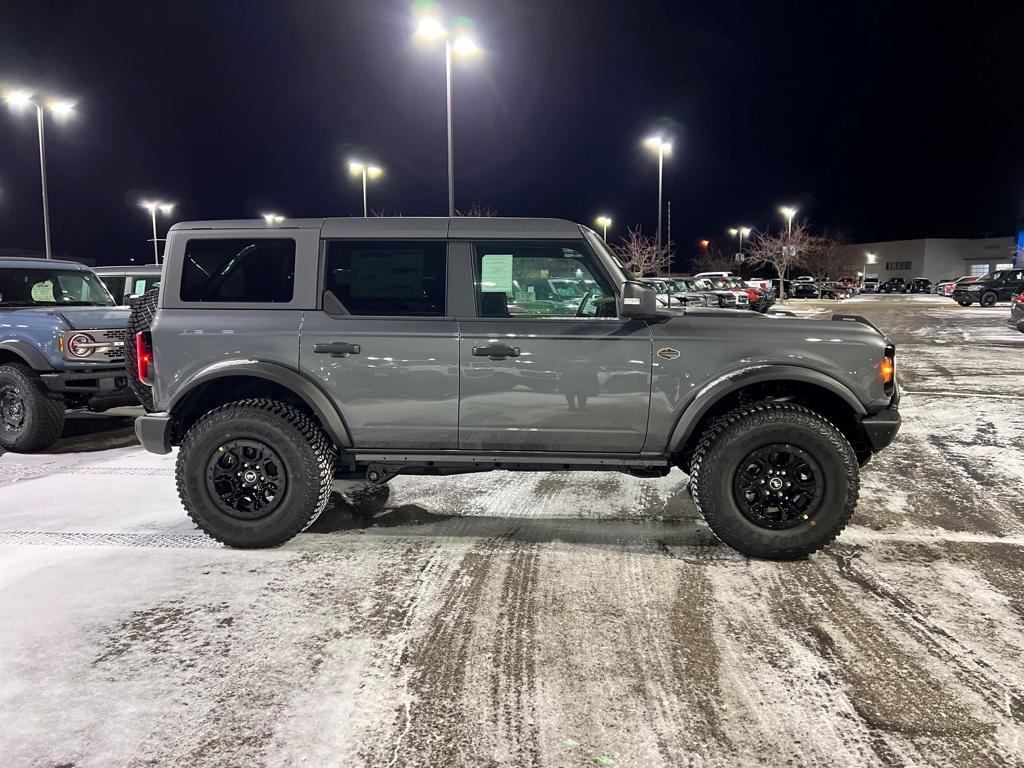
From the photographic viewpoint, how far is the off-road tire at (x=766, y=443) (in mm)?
4289

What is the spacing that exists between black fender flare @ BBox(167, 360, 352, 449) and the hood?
3680 millimetres

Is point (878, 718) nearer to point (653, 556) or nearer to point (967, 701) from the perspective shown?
point (967, 701)

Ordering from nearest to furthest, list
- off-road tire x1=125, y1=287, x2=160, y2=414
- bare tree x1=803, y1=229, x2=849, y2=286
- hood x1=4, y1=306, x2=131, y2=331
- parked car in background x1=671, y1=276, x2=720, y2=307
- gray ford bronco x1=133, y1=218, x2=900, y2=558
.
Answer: gray ford bronco x1=133, y1=218, x2=900, y2=558 → off-road tire x1=125, y1=287, x2=160, y2=414 → hood x1=4, y1=306, x2=131, y2=331 → parked car in background x1=671, y1=276, x2=720, y2=307 → bare tree x1=803, y1=229, x2=849, y2=286

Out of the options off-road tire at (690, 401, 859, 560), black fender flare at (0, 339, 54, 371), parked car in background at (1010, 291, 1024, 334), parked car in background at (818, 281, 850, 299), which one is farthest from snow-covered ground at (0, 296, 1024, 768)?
parked car in background at (818, 281, 850, 299)

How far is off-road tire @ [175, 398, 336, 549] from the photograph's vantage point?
449 cm

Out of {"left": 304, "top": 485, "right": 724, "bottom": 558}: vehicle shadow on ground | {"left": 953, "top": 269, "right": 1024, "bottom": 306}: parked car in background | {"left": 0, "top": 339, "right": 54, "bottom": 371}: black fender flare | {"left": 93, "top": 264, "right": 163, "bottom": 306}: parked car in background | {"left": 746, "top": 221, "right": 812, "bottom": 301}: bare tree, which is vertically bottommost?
{"left": 304, "top": 485, "right": 724, "bottom": 558}: vehicle shadow on ground

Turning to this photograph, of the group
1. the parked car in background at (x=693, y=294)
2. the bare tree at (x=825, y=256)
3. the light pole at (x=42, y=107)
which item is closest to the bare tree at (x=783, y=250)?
the bare tree at (x=825, y=256)

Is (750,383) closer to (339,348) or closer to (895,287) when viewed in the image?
(339,348)

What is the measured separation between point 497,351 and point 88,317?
18.5 ft

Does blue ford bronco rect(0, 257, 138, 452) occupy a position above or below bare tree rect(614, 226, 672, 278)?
below

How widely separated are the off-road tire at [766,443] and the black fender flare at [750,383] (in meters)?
0.18

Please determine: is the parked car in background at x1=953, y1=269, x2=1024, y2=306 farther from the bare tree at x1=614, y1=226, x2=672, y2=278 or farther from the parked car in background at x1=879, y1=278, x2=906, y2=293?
the parked car in background at x1=879, y1=278, x2=906, y2=293

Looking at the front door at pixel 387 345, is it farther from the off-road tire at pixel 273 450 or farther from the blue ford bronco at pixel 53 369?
the blue ford bronco at pixel 53 369

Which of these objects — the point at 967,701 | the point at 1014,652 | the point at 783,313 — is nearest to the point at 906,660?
the point at 967,701
